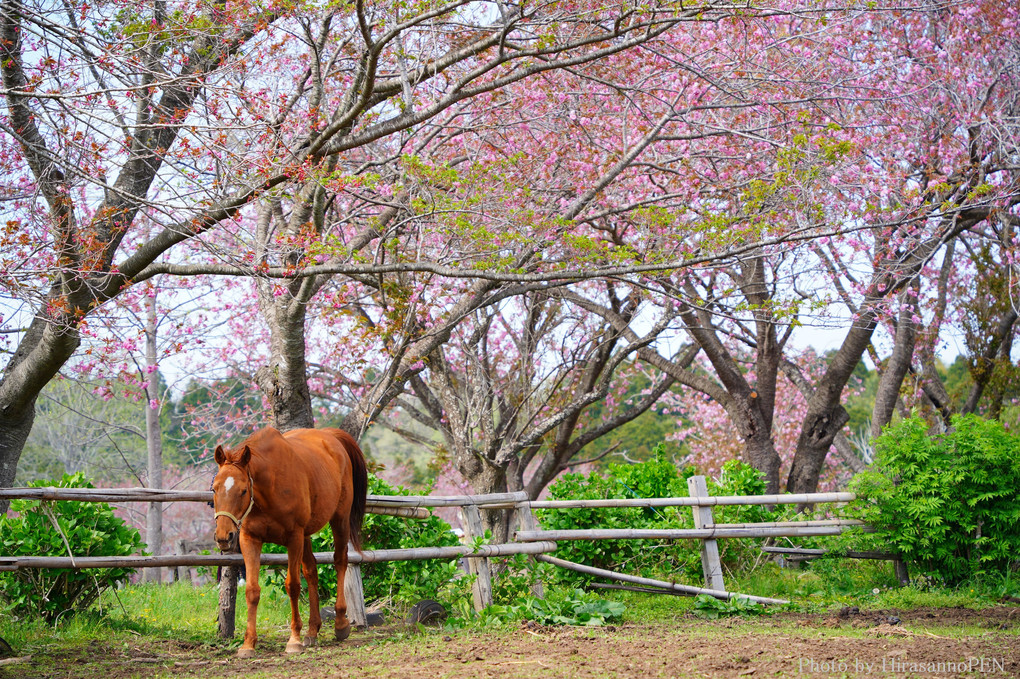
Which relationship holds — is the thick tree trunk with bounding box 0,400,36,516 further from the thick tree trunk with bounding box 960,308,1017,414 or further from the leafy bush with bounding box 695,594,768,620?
the thick tree trunk with bounding box 960,308,1017,414

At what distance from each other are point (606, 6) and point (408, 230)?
4208 mm

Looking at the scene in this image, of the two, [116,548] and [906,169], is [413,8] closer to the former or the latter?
[116,548]

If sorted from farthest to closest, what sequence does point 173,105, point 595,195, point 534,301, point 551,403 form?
point 551,403 → point 534,301 → point 595,195 → point 173,105

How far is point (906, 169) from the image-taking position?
35.1 feet

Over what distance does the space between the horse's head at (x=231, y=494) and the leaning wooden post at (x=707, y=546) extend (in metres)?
4.11

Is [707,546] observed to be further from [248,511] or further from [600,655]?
[248,511]

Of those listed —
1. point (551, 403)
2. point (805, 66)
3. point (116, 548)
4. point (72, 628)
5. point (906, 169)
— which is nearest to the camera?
point (72, 628)

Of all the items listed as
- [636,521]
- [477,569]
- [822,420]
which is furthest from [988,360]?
[477,569]

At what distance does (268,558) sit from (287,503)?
3.30 ft

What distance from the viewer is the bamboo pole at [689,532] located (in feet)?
21.9

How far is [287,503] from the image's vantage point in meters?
4.38

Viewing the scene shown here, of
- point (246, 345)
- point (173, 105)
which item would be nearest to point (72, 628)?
point (173, 105)

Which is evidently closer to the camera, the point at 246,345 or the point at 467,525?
the point at 467,525

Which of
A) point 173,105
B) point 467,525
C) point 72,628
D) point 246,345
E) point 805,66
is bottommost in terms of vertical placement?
point 72,628
